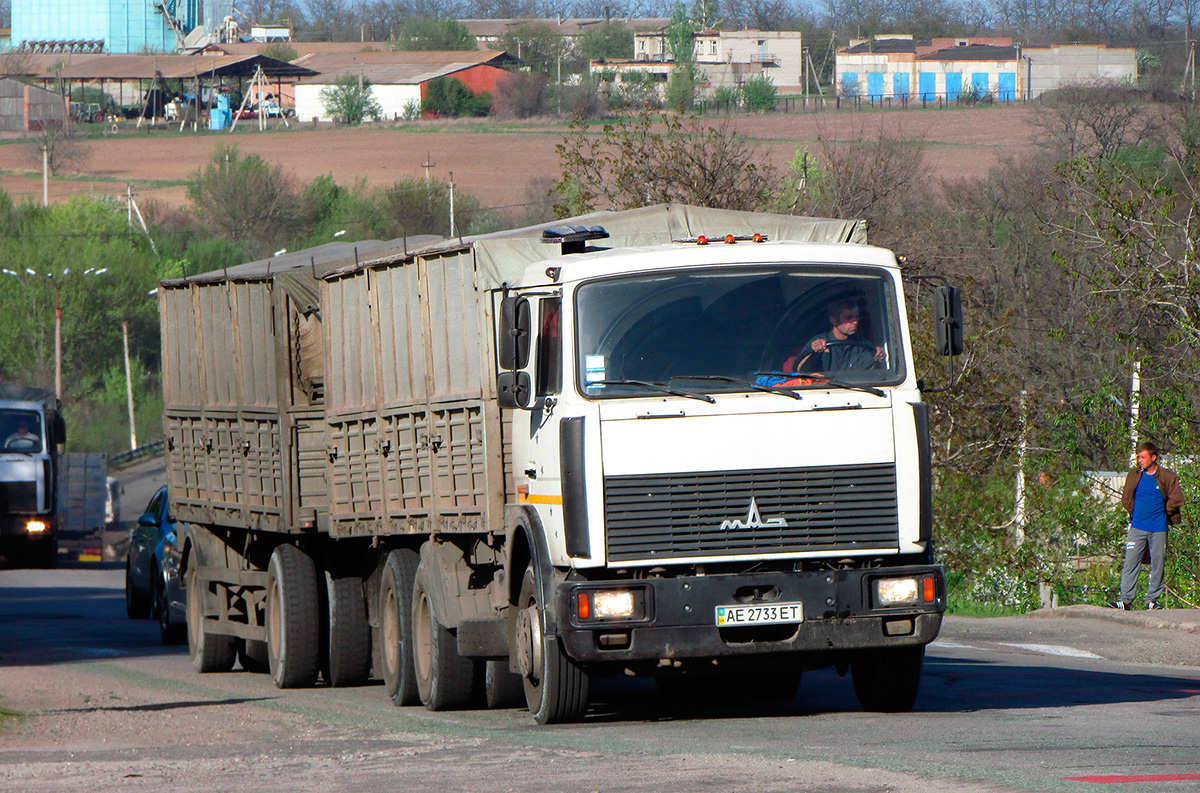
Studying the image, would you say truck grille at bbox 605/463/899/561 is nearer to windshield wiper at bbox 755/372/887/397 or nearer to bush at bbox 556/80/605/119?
windshield wiper at bbox 755/372/887/397

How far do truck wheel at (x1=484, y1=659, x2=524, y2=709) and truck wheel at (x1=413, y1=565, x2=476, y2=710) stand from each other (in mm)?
135

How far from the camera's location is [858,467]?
923 cm

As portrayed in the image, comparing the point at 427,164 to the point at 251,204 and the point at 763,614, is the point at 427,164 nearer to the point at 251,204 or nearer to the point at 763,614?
the point at 251,204

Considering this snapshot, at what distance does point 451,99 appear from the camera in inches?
4628

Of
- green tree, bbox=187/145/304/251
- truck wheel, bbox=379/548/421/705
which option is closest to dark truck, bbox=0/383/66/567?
truck wheel, bbox=379/548/421/705

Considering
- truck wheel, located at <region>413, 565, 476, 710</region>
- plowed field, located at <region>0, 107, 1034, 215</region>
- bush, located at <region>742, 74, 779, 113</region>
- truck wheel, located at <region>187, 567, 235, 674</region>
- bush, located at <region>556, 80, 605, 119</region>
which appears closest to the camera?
truck wheel, located at <region>413, 565, 476, 710</region>

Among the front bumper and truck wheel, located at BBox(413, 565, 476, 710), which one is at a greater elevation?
the front bumper

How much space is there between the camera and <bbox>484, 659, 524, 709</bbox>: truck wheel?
11.1 metres

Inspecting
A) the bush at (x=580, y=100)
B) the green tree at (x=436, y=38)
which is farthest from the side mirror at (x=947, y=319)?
the green tree at (x=436, y=38)

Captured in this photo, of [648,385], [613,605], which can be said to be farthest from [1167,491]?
[613,605]

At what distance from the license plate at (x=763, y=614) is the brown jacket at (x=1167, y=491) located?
9.15 m

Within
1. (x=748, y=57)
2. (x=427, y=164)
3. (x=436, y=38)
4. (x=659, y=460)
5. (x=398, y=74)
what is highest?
(x=436, y=38)

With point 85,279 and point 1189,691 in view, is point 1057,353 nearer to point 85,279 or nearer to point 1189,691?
point 1189,691

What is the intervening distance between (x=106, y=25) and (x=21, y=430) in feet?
408
